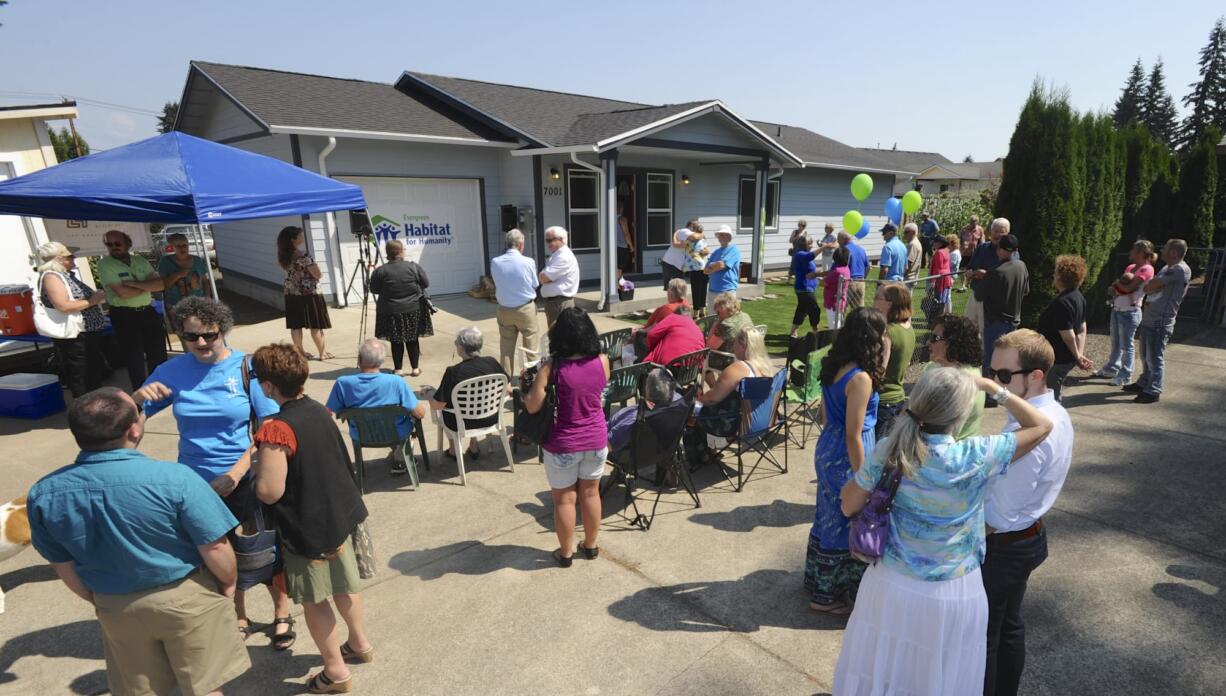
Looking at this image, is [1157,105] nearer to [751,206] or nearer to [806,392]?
[751,206]

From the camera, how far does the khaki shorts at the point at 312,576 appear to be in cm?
266

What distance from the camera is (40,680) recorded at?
299cm

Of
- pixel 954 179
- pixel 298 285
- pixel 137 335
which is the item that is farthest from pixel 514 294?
pixel 954 179

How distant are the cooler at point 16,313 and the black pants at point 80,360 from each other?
47 centimetres

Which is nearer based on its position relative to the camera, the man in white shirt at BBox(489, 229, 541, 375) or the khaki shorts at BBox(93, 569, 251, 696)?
the khaki shorts at BBox(93, 569, 251, 696)

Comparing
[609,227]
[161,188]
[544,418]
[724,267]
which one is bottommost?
[544,418]

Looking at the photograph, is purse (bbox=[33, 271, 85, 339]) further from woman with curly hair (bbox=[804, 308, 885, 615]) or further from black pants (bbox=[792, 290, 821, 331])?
black pants (bbox=[792, 290, 821, 331])

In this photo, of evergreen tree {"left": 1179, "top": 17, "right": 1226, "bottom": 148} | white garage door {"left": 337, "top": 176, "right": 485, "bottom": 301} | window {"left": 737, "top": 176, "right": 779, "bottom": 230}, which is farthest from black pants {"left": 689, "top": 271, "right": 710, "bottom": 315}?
evergreen tree {"left": 1179, "top": 17, "right": 1226, "bottom": 148}

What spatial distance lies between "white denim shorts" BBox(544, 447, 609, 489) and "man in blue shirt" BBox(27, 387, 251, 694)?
1.68m

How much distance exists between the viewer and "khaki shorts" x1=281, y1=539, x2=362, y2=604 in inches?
105

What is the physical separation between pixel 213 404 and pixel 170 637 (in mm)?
1228

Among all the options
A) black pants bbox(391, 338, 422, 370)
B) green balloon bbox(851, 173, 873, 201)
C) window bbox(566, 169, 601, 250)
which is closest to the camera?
black pants bbox(391, 338, 422, 370)

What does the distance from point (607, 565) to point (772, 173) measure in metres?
14.5

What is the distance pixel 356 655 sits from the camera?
10.0 feet
